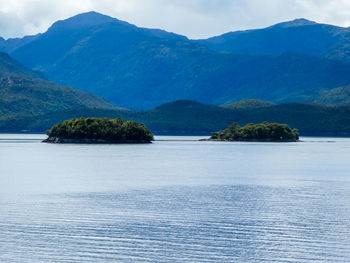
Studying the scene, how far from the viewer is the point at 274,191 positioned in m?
76.4

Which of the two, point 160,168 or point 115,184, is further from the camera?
point 160,168

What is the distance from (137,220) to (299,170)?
2543 inches

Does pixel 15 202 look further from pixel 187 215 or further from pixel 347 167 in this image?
pixel 347 167

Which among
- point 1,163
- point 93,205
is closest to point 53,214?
point 93,205

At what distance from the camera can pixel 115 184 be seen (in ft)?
277

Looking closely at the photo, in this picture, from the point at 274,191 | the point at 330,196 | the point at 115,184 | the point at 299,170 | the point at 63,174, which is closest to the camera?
the point at 330,196

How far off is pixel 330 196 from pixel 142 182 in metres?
26.9

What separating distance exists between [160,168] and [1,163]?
33.4 metres

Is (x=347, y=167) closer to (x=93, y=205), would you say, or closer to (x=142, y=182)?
(x=142, y=182)

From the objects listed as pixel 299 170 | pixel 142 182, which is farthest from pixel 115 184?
pixel 299 170

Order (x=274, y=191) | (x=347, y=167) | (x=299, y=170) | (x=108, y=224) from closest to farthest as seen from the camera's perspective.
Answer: (x=108, y=224) → (x=274, y=191) → (x=299, y=170) → (x=347, y=167)

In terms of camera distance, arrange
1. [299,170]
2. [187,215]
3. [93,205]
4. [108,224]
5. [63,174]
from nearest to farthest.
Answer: [108,224] → [187,215] → [93,205] → [63,174] → [299,170]

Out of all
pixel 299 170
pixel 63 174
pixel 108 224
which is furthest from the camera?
pixel 299 170

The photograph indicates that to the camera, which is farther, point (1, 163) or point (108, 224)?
point (1, 163)
